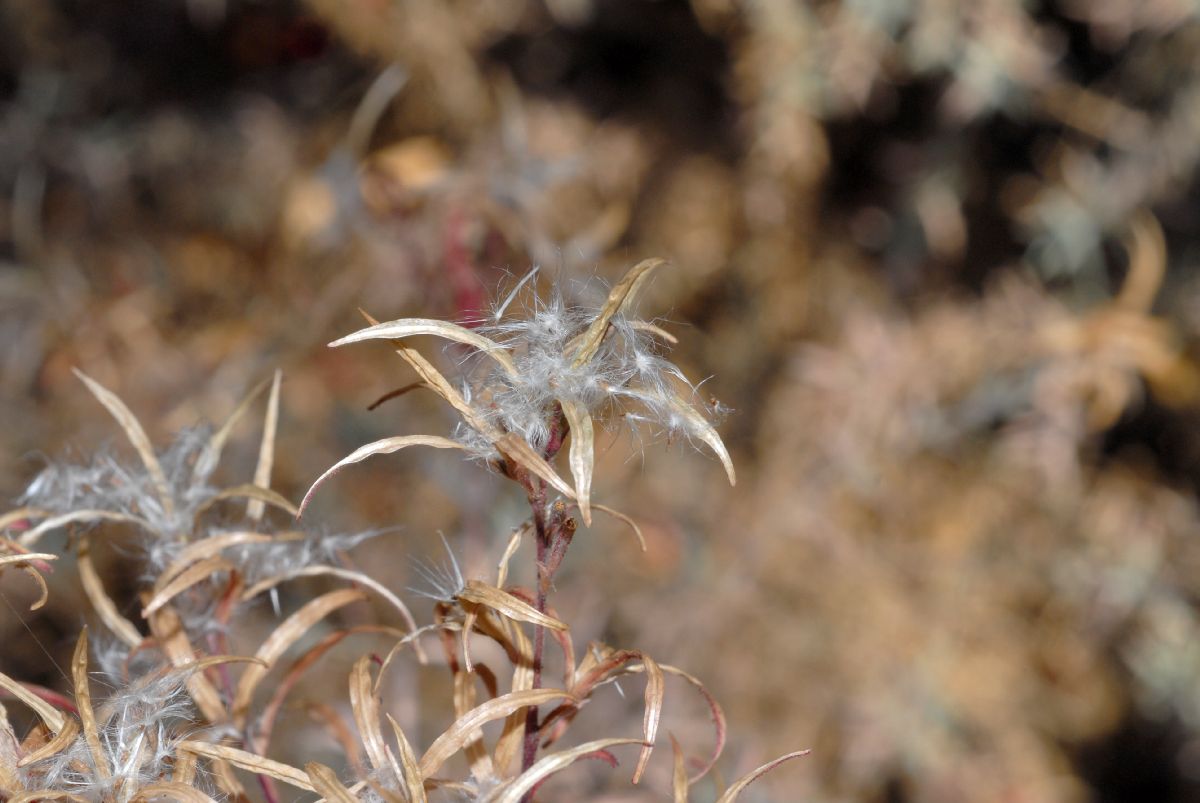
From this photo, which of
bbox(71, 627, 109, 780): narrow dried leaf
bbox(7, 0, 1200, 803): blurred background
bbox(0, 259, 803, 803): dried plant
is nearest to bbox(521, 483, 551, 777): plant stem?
bbox(0, 259, 803, 803): dried plant

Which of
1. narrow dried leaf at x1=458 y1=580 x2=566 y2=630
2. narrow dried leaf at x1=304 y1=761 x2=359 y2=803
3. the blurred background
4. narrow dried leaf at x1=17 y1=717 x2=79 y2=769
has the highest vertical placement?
narrow dried leaf at x1=458 y1=580 x2=566 y2=630

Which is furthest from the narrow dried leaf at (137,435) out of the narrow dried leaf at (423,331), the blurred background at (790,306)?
the blurred background at (790,306)

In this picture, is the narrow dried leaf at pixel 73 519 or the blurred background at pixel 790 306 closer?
the narrow dried leaf at pixel 73 519

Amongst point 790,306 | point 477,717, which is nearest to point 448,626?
point 477,717

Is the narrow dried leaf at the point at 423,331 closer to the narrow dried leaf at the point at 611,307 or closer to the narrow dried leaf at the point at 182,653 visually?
the narrow dried leaf at the point at 611,307

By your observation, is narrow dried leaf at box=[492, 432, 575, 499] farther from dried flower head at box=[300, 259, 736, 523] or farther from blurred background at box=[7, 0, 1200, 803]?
blurred background at box=[7, 0, 1200, 803]
